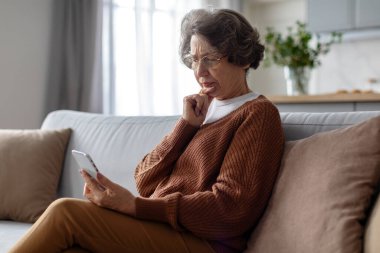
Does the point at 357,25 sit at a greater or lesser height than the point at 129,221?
greater

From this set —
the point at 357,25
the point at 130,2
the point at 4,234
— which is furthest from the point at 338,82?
the point at 4,234

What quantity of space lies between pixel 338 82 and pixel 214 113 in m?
3.75

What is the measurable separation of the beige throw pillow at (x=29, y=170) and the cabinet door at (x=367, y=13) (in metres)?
3.03

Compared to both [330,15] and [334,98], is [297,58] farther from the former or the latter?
[330,15]

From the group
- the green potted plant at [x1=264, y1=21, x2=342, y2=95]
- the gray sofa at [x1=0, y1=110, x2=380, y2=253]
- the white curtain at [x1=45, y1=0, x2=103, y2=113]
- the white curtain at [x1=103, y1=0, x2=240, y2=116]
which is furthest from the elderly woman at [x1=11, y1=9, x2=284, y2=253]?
the white curtain at [x1=103, y1=0, x2=240, y2=116]

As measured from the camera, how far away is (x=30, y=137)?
265 centimetres

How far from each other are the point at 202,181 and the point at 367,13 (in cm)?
350

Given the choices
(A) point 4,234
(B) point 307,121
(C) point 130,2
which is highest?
(C) point 130,2

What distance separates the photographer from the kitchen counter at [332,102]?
3.66 meters

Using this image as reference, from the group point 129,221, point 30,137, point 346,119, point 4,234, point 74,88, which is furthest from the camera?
point 74,88

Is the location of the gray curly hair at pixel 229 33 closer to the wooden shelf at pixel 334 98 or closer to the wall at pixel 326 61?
the wooden shelf at pixel 334 98

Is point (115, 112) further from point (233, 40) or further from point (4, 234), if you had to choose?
point (233, 40)

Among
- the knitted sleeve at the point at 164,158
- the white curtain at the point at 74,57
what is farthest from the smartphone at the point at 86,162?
the white curtain at the point at 74,57

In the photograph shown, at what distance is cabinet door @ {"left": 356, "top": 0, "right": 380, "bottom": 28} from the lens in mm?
4715
